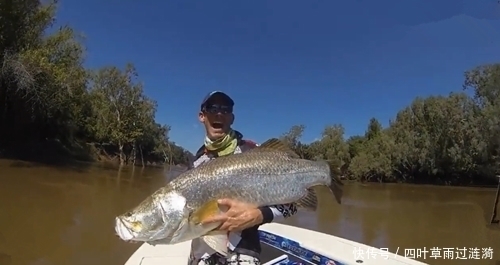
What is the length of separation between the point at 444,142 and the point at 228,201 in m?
38.8

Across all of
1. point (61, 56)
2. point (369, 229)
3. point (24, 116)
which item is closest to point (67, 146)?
point (24, 116)

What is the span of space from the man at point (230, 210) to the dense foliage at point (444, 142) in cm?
2798

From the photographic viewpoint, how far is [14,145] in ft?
66.6

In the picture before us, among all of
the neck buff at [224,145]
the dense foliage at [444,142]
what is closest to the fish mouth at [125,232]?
the neck buff at [224,145]

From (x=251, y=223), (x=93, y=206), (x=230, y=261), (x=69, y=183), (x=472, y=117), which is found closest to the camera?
(x=251, y=223)

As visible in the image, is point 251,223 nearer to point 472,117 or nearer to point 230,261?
point 230,261

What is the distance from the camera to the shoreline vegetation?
58.7 feet

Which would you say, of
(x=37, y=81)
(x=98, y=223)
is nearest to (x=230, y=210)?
(x=98, y=223)

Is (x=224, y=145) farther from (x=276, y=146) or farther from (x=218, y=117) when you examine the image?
(x=276, y=146)

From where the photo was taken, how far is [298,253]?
4312 millimetres

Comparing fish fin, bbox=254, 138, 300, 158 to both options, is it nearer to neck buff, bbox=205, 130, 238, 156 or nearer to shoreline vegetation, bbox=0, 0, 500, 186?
neck buff, bbox=205, 130, 238, 156

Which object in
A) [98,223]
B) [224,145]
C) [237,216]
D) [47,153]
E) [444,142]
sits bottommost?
[98,223]

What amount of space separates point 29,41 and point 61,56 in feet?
5.04

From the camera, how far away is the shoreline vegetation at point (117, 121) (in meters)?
17.9
